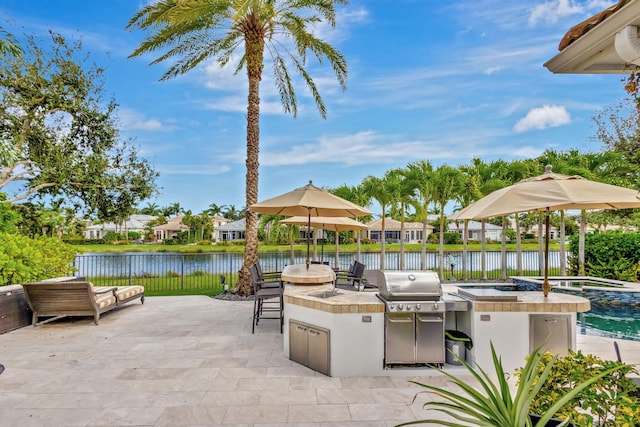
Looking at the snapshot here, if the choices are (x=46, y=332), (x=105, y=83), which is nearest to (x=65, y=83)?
(x=105, y=83)

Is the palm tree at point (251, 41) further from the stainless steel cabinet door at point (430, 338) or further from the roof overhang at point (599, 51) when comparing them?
the roof overhang at point (599, 51)

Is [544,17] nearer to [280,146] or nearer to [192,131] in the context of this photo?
[280,146]

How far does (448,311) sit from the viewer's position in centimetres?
452

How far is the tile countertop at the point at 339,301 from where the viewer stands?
4.14 meters

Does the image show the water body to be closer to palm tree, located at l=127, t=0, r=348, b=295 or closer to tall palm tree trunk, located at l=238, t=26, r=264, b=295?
tall palm tree trunk, located at l=238, t=26, r=264, b=295

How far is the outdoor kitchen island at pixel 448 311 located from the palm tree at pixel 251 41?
5.52m

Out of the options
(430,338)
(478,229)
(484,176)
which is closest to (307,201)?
(430,338)

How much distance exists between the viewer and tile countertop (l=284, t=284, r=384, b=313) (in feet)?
13.6

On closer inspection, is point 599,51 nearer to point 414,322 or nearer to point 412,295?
point 412,295

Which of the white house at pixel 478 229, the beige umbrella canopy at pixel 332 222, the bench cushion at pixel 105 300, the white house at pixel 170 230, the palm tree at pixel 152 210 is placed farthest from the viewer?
the palm tree at pixel 152 210

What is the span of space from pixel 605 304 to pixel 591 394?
8.02 m

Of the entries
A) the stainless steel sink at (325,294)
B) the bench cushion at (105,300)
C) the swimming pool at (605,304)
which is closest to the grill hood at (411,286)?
the stainless steel sink at (325,294)

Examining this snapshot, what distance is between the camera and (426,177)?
12320 millimetres

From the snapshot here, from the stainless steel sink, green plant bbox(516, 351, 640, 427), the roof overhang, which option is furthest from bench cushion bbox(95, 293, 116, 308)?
the roof overhang
